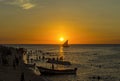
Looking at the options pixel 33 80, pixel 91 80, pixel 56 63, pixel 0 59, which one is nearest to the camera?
pixel 33 80

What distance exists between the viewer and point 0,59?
5541 centimetres

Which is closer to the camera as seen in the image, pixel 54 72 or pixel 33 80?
pixel 33 80

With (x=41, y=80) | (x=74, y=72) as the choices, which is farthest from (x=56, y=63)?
(x=41, y=80)

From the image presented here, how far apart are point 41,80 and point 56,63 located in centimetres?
4570

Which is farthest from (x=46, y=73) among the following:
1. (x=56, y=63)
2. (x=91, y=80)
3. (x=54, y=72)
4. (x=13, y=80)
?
(x=56, y=63)

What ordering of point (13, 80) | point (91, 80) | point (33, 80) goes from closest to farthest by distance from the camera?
point (13, 80)
point (33, 80)
point (91, 80)

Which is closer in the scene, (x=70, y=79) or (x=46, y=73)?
(x=70, y=79)

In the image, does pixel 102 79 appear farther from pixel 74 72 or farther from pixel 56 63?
pixel 56 63

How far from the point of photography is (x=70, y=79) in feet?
168

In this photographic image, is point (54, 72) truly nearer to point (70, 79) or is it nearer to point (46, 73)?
point (46, 73)

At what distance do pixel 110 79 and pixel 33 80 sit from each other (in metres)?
19.6

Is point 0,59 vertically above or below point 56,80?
above

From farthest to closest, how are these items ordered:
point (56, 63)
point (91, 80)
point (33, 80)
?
point (56, 63) → point (91, 80) → point (33, 80)

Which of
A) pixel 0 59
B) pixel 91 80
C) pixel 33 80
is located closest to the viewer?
pixel 33 80
